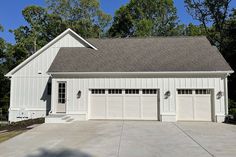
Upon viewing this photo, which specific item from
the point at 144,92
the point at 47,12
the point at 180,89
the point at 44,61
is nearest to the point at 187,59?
the point at 180,89

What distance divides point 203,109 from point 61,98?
31.3ft

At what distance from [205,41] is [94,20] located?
76.5 feet

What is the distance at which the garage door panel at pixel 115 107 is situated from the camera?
18.4 metres

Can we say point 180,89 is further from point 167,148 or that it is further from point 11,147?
point 11,147

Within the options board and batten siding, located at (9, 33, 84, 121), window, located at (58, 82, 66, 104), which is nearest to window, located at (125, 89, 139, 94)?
window, located at (58, 82, 66, 104)

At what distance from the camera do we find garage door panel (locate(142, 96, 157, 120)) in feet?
59.8

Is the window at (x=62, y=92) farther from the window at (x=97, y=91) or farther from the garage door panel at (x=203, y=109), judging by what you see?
the garage door panel at (x=203, y=109)

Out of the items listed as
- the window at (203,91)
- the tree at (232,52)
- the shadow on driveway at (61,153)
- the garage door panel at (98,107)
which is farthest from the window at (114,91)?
the tree at (232,52)

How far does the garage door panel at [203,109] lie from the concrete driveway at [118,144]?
4.79 meters

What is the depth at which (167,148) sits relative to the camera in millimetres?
9359

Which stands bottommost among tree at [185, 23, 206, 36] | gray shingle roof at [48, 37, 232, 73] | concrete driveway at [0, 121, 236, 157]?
concrete driveway at [0, 121, 236, 157]

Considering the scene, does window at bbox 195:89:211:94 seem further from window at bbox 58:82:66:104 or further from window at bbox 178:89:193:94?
window at bbox 58:82:66:104

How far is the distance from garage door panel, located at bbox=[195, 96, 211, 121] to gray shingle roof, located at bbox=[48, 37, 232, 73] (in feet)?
6.45

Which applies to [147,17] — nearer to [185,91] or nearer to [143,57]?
[143,57]
